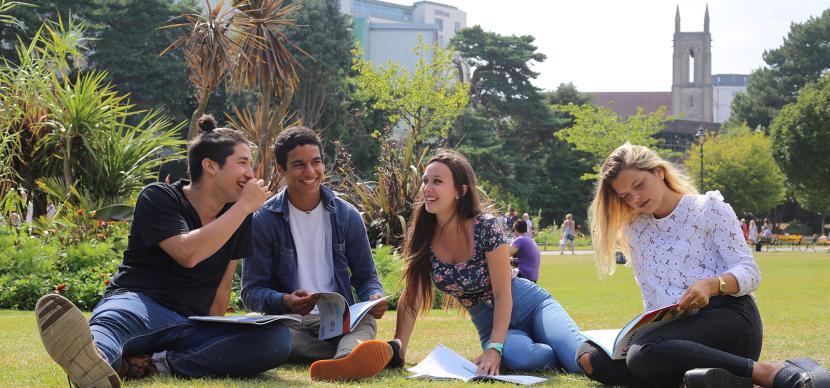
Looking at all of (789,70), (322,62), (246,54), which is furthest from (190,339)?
(789,70)

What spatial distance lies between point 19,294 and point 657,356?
8.04 meters

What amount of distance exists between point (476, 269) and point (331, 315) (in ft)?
2.92

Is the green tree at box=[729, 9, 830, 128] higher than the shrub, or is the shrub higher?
the green tree at box=[729, 9, 830, 128]

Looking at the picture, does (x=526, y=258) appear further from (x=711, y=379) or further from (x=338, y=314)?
(x=711, y=379)

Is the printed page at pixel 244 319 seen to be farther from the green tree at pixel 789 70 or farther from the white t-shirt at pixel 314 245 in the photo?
the green tree at pixel 789 70

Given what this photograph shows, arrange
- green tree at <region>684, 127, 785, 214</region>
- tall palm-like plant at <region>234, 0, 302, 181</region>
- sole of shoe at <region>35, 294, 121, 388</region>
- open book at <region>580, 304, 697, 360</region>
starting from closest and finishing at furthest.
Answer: sole of shoe at <region>35, 294, 121, 388</region>
open book at <region>580, 304, 697, 360</region>
tall palm-like plant at <region>234, 0, 302, 181</region>
green tree at <region>684, 127, 785, 214</region>

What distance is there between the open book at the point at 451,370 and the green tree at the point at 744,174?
2442 inches

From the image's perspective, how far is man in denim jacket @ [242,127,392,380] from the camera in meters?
5.51

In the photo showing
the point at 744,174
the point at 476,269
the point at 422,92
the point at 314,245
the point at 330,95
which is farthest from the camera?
the point at 744,174

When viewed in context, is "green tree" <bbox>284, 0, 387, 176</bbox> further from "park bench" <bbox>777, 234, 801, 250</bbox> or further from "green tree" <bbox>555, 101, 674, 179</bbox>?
"park bench" <bbox>777, 234, 801, 250</bbox>

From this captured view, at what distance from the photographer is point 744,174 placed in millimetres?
64938

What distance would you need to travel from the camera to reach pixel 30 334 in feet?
23.3

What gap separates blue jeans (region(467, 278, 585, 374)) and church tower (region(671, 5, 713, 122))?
13019cm

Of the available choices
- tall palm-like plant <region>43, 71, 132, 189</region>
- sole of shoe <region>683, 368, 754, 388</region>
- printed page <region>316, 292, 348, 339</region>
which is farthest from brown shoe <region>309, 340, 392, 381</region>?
tall palm-like plant <region>43, 71, 132, 189</region>
